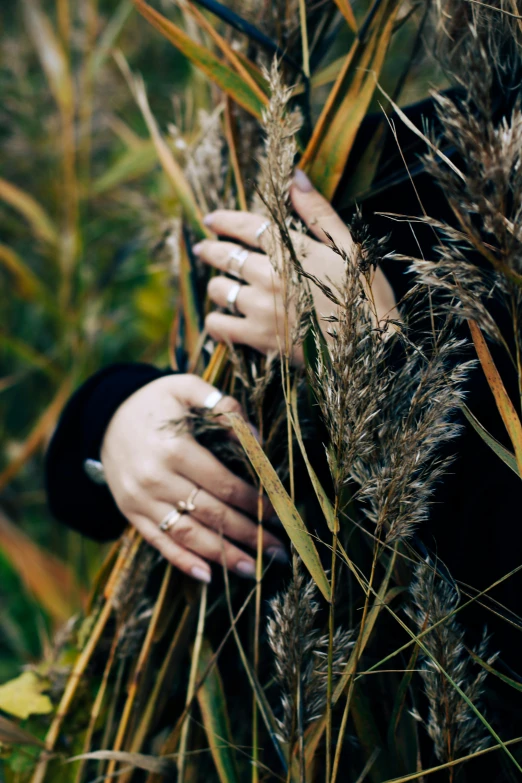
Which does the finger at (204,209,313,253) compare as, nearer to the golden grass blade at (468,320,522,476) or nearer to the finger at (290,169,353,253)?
the finger at (290,169,353,253)

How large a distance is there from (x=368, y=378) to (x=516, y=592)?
1.01 feet

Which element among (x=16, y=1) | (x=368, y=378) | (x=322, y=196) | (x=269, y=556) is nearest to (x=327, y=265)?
(x=322, y=196)

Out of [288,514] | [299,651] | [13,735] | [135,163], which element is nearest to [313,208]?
[288,514]

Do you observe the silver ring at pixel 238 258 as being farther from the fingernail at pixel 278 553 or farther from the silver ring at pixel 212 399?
the fingernail at pixel 278 553

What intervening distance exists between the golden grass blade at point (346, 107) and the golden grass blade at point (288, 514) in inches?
13.1

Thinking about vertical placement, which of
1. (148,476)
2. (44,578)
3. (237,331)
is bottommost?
(44,578)

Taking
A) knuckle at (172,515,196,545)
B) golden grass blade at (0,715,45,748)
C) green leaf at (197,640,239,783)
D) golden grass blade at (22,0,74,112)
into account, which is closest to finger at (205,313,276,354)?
knuckle at (172,515,196,545)

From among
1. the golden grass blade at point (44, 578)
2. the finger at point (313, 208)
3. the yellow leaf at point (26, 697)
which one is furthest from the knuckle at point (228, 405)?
the golden grass blade at point (44, 578)

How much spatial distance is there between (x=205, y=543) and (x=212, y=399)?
164 millimetres

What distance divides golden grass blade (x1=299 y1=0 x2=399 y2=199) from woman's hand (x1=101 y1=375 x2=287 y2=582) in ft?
0.93

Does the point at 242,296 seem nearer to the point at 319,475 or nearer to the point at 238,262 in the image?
the point at 238,262

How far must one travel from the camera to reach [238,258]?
66cm

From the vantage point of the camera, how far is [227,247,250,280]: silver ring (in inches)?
25.7

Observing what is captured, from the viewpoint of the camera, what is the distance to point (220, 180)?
766 millimetres
